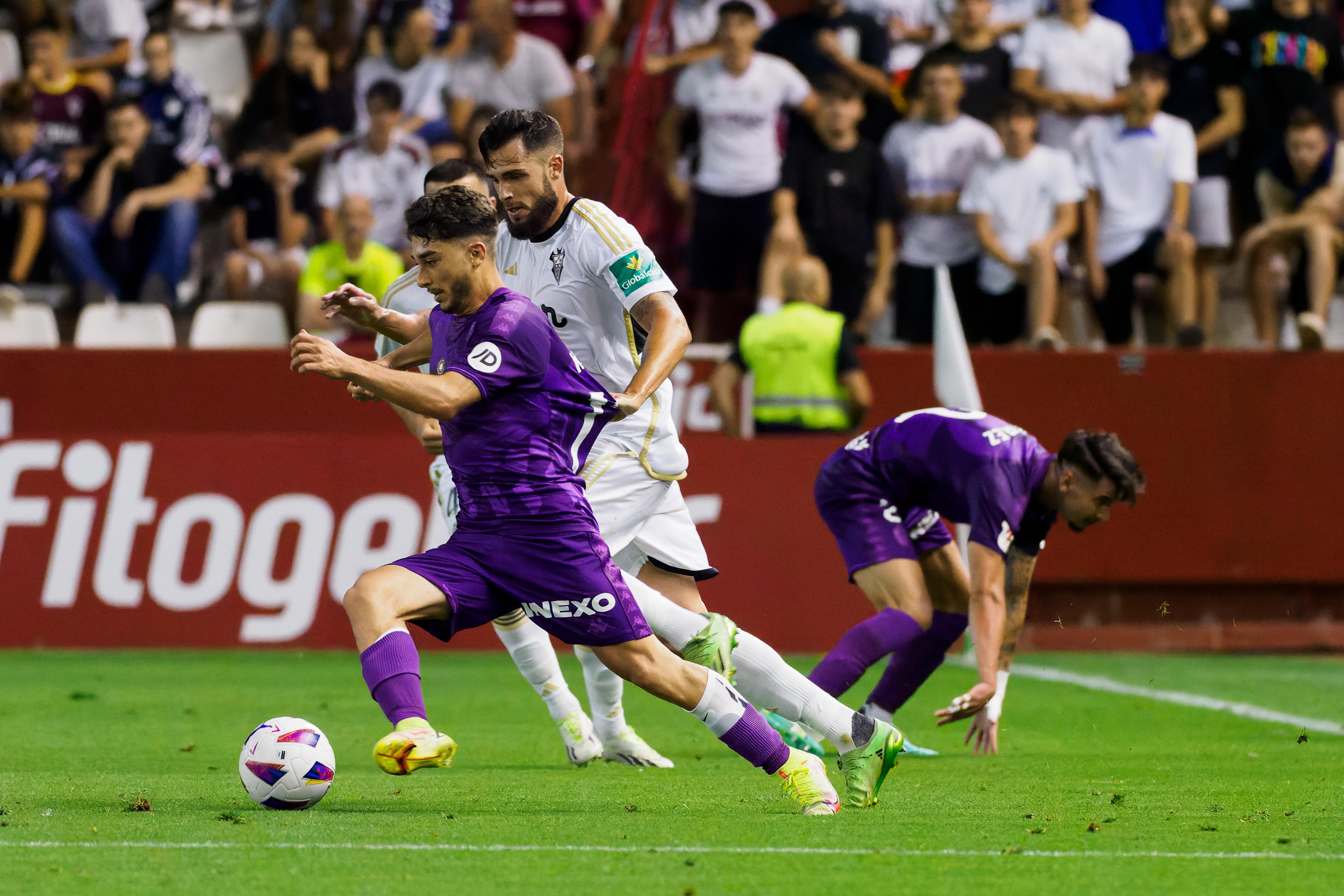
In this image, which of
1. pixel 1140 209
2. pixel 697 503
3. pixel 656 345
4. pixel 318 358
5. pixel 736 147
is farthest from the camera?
pixel 736 147

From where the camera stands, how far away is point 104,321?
13023 mm

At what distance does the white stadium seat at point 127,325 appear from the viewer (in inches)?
511

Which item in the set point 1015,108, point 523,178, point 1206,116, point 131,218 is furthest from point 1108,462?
point 131,218

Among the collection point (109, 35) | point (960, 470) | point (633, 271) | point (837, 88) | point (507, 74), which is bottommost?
point (109, 35)

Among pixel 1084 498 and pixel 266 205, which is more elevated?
pixel 1084 498

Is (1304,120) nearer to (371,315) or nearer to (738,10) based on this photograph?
(738,10)

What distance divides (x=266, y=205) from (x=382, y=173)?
1.23 meters

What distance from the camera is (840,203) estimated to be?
1258 cm

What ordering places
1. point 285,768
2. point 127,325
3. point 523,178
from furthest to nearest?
point 127,325
point 523,178
point 285,768

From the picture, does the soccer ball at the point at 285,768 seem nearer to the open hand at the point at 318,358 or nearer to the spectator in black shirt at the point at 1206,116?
the open hand at the point at 318,358

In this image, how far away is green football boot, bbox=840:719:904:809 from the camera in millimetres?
5695

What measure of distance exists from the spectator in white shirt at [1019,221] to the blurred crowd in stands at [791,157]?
0.07 ft

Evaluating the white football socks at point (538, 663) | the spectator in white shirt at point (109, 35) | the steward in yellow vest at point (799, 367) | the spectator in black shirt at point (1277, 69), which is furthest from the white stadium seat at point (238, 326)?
the spectator in black shirt at point (1277, 69)

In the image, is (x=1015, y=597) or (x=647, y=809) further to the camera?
(x=1015, y=597)
